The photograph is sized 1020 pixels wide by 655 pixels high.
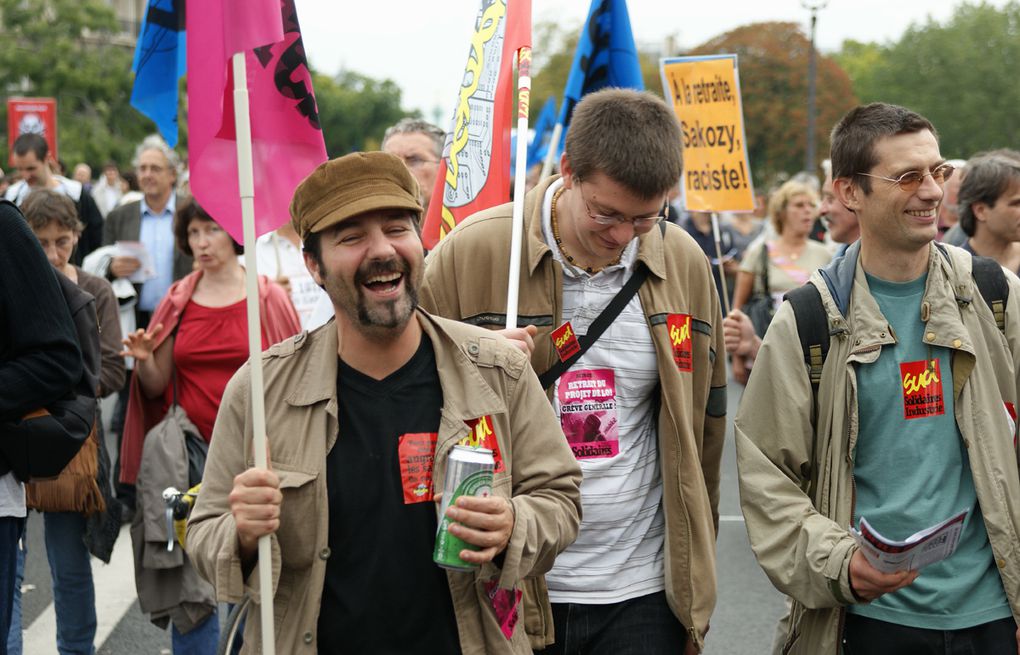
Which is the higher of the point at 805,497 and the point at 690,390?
the point at 690,390

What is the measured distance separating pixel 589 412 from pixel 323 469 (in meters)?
1.02

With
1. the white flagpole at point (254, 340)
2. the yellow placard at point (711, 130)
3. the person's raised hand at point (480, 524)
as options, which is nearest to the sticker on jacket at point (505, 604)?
the person's raised hand at point (480, 524)

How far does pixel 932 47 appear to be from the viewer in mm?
56688

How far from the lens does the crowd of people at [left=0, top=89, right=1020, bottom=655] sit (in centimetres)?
291

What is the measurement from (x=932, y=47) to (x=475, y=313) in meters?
57.4

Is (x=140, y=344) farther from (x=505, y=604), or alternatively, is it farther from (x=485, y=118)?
(x=505, y=604)

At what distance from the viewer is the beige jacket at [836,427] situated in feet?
11.1

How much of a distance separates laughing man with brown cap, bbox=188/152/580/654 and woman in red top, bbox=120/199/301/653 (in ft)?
8.51

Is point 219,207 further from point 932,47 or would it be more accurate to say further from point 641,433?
point 932,47

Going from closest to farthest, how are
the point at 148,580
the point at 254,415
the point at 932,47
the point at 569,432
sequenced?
the point at 254,415
the point at 569,432
the point at 148,580
the point at 932,47

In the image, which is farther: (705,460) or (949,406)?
(705,460)

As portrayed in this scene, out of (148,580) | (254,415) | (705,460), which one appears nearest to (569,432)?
(705,460)

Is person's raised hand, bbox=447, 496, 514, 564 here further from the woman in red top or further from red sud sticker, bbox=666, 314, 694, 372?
the woman in red top

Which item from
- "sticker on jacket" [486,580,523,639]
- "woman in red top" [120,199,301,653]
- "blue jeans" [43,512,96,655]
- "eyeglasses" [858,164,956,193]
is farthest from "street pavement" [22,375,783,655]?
"sticker on jacket" [486,580,523,639]
